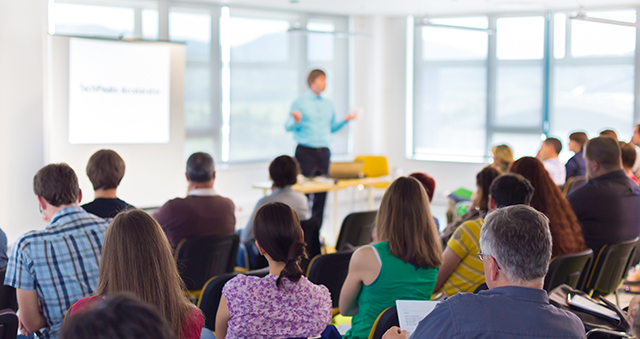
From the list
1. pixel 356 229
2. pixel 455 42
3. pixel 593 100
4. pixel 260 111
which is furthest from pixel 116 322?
pixel 455 42

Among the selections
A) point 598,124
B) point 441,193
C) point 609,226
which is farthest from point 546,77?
point 609,226

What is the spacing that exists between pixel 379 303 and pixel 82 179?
4.11m

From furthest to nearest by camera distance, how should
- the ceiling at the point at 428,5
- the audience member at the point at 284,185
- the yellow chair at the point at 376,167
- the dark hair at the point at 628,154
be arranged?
the yellow chair at the point at 376,167, the ceiling at the point at 428,5, the dark hair at the point at 628,154, the audience member at the point at 284,185

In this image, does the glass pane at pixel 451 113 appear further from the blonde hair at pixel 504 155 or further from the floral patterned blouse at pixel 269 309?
A: the floral patterned blouse at pixel 269 309

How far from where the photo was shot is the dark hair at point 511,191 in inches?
113

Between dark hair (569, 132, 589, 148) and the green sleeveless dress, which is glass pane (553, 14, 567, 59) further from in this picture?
the green sleeveless dress

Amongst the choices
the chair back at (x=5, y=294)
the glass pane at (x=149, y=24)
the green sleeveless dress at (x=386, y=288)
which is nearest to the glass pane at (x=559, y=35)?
the glass pane at (x=149, y=24)

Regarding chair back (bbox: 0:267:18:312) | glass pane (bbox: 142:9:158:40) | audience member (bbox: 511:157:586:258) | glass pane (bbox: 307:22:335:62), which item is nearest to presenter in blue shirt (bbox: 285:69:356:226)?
glass pane (bbox: 142:9:158:40)

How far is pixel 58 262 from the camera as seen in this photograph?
2.33 m

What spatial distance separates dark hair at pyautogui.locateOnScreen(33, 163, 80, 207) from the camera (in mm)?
2584

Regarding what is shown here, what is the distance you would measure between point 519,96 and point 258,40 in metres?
3.95

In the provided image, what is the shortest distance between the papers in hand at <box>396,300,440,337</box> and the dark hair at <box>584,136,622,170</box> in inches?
88.3

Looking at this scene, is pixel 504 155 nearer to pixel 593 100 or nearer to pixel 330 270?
pixel 330 270

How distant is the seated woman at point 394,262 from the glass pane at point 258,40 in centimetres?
601
